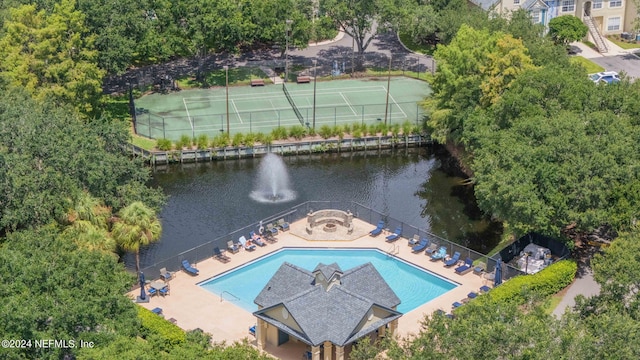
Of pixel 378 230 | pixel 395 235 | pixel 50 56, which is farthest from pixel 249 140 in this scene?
pixel 395 235

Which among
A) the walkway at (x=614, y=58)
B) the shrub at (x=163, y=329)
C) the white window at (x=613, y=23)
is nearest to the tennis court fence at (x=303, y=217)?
the shrub at (x=163, y=329)

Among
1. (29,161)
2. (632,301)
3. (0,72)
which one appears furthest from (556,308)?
(0,72)

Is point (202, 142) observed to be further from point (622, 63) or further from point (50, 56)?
point (622, 63)

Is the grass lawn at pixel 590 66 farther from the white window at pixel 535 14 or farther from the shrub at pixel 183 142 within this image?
the shrub at pixel 183 142

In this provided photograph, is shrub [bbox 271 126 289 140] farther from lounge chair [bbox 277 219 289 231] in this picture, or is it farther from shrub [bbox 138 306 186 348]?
shrub [bbox 138 306 186 348]

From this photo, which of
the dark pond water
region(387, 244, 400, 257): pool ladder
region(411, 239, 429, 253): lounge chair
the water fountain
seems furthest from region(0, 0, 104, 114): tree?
region(411, 239, 429, 253): lounge chair

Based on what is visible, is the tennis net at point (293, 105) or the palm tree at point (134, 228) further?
the tennis net at point (293, 105)
